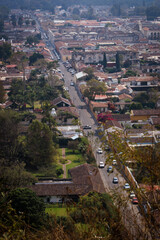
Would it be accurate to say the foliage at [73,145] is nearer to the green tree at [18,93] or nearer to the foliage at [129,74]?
the green tree at [18,93]

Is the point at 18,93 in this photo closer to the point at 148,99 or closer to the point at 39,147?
the point at 148,99

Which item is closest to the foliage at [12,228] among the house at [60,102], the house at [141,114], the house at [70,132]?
the house at [70,132]

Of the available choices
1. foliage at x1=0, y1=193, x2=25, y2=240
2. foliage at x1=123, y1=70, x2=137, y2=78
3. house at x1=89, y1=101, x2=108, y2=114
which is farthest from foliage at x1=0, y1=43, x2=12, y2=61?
foliage at x1=0, y1=193, x2=25, y2=240

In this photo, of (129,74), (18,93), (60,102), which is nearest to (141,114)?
(60,102)

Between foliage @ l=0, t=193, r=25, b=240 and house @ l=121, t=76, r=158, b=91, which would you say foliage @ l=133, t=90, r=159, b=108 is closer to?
house @ l=121, t=76, r=158, b=91

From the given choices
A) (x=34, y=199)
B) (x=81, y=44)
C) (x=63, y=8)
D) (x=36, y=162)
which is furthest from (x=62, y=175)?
(x=63, y=8)
